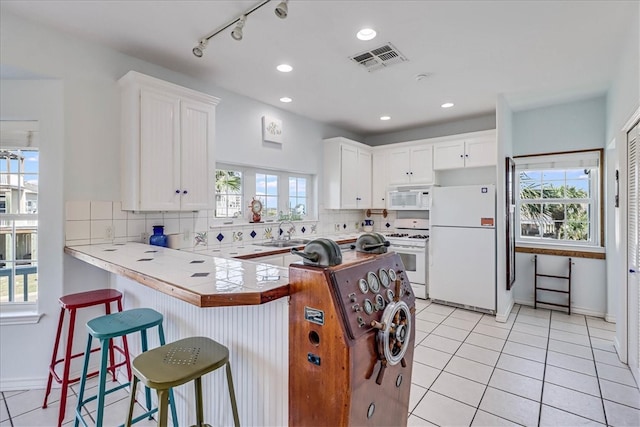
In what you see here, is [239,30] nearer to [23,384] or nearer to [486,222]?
[23,384]

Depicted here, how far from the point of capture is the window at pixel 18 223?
2.35 metres

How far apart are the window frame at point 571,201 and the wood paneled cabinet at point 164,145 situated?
3.95 metres

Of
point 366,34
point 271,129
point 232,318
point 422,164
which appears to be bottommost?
point 232,318

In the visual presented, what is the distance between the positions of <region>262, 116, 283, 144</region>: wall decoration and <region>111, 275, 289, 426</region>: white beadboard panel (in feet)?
8.08

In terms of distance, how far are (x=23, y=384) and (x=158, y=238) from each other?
4.42 feet

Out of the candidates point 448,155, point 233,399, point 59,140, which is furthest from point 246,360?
point 448,155

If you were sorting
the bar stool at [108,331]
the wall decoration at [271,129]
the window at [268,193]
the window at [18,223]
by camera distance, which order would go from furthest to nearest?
1. the window at [268,193]
2. the wall decoration at [271,129]
3. the window at [18,223]
4. the bar stool at [108,331]

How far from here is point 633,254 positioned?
7.93 ft

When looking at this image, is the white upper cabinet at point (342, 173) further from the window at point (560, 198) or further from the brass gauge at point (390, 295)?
the brass gauge at point (390, 295)

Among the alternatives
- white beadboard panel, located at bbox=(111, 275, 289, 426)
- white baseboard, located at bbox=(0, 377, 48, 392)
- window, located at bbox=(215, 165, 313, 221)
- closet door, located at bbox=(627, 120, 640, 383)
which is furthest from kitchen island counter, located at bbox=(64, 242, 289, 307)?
closet door, located at bbox=(627, 120, 640, 383)

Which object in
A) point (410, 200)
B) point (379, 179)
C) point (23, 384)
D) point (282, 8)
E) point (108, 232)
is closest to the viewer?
point (282, 8)

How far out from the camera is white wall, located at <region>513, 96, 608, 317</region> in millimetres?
3717

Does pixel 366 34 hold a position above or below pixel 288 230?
above

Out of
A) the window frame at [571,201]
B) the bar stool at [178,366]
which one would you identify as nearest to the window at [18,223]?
the bar stool at [178,366]
